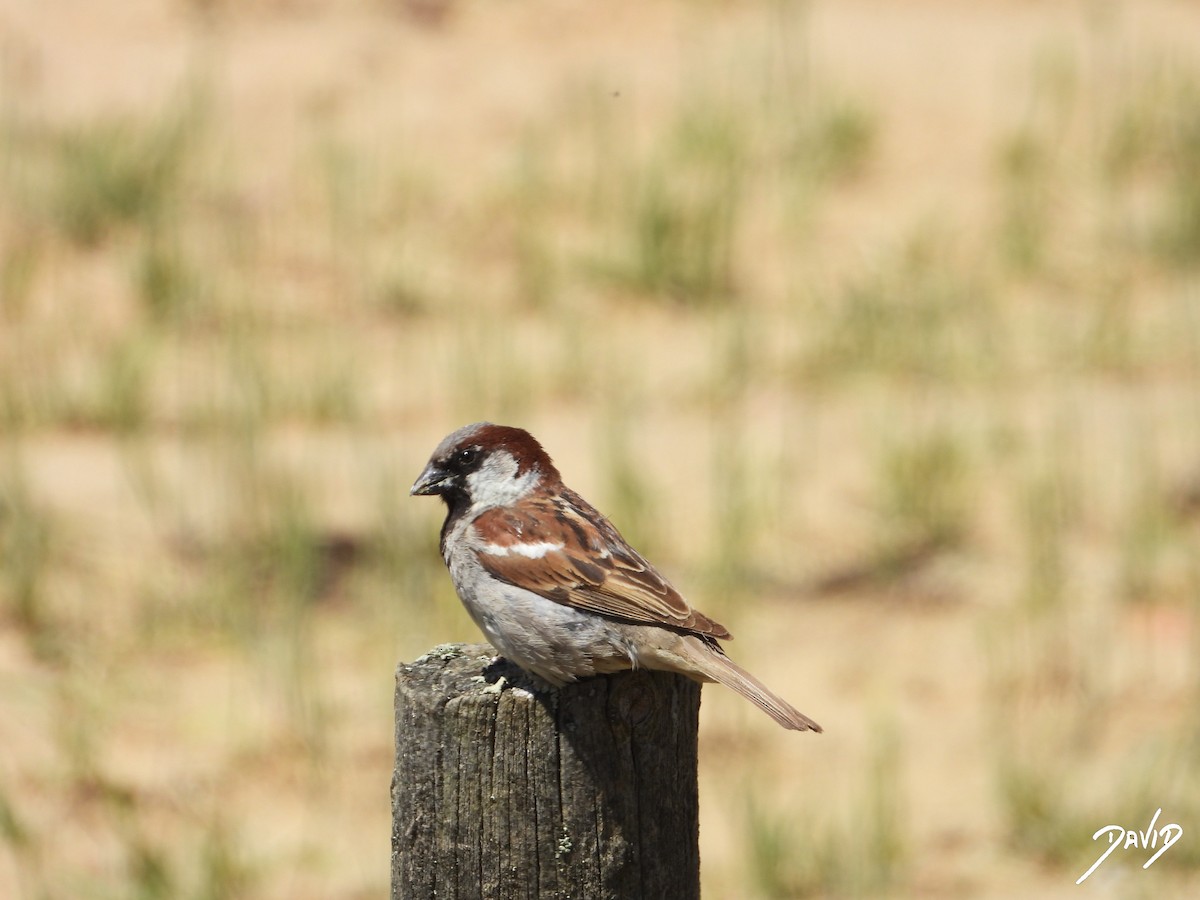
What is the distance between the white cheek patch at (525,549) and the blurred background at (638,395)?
76.2 inches

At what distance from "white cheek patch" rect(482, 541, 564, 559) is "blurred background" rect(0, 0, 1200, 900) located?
1.94 metres

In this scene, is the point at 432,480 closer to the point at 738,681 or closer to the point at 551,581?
the point at 551,581

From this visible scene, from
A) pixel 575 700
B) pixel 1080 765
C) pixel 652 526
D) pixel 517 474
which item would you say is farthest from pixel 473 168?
pixel 575 700

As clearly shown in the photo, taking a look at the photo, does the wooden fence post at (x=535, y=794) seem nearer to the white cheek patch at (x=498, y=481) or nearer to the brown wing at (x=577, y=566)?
the brown wing at (x=577, y=566)

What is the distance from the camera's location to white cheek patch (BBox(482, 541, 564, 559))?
360 centimetres

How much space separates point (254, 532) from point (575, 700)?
453 centimetres

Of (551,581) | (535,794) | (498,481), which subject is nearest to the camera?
(535,794)

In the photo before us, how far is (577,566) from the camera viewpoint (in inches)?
141

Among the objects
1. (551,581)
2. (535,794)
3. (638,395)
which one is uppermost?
(551,581)

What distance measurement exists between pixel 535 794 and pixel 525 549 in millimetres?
783

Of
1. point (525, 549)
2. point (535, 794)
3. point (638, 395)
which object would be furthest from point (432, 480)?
point (638, 395)

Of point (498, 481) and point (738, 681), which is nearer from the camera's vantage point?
point (738, 681)

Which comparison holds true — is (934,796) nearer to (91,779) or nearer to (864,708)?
(864,708)

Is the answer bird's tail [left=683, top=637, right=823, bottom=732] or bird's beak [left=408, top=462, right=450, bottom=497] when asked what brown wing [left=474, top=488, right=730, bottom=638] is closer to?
bird's tail [left=683, top=637, right=823, bottom=732]
